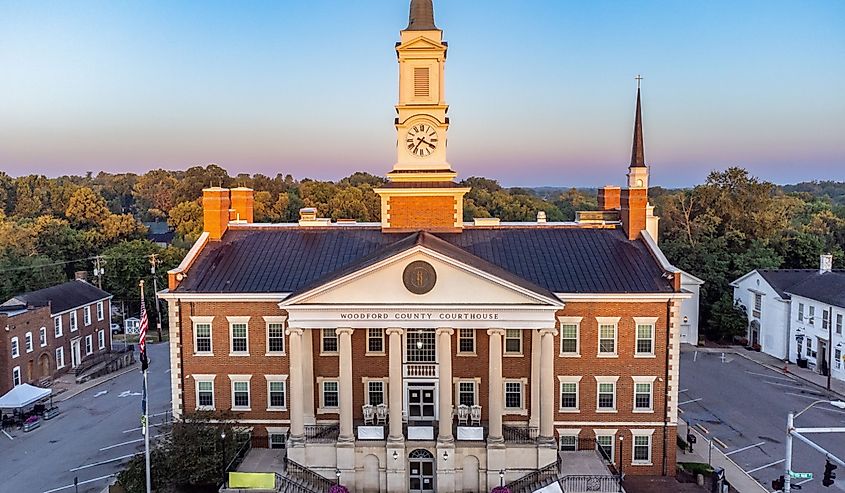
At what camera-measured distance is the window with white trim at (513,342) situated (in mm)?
29953

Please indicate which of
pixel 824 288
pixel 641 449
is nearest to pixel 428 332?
pixel 641 449

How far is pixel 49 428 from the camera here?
124 feet

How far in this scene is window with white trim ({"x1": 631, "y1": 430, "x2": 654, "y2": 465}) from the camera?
2991 cm

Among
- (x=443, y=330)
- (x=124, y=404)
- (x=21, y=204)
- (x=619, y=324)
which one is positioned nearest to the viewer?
(x=443, y=330)

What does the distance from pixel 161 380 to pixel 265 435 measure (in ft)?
70.8

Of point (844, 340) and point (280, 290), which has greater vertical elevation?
point (280, 290)

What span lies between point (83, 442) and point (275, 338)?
1388 cm

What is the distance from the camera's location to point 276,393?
100 ft

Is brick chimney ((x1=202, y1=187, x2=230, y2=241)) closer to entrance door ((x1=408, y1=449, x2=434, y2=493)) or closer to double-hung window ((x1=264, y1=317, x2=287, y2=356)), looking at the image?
double-hung window ((x1=264, y1=317, x2=287, y2=356))

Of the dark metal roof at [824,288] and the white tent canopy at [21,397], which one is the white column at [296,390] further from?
the dark metal roof at [824,288]

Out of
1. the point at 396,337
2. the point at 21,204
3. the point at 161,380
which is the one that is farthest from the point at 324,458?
the point at 21,204

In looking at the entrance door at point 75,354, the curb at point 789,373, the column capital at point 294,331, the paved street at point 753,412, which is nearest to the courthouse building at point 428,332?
the column capital at point 294,331

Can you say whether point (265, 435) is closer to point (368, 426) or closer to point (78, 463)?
point (368, 426)

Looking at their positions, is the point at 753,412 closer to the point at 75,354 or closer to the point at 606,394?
the point at 606,394
